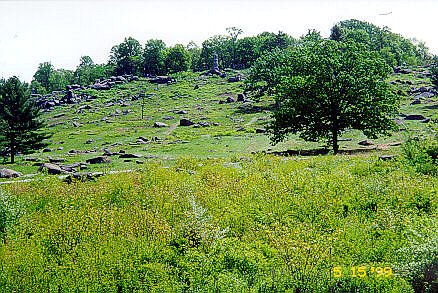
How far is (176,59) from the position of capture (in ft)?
484

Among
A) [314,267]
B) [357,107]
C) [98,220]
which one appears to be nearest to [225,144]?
[357,107]

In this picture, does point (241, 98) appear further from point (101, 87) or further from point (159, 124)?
point (101, 87)

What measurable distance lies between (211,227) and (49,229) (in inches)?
194

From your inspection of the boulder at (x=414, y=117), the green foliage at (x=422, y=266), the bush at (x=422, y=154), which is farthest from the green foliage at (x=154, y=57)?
the green foliage at (x=422, y=266)

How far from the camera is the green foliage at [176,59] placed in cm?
14688

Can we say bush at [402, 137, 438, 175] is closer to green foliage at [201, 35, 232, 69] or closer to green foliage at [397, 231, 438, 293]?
green foliage at [397, 231, 438, 293]

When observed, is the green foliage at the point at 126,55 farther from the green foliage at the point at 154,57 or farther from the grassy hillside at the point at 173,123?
the grassy hillside at the point at 173,123

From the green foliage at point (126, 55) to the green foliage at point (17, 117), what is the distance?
103011mm

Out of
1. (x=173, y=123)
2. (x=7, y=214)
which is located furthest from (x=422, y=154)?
(x=173, y=123)

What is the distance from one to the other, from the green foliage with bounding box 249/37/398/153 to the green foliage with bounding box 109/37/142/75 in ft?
407

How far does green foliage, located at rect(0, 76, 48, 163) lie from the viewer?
49.3m

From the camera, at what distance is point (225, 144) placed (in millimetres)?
49062
